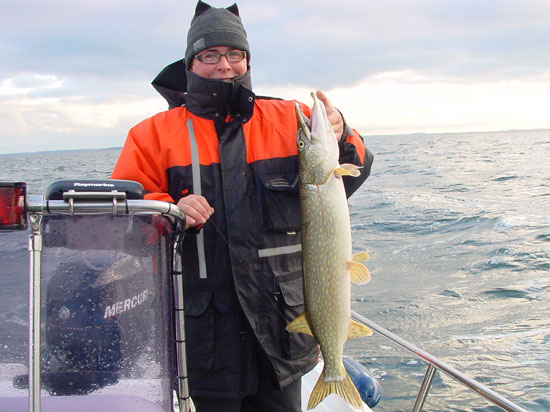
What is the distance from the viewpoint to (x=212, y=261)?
243cm

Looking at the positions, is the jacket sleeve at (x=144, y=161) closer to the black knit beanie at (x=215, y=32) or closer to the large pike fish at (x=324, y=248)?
the black knit beanie at (x=215, y=32)

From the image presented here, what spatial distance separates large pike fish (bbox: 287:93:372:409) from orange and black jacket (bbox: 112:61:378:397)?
0.12 meters

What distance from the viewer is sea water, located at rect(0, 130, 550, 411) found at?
20.4 ft

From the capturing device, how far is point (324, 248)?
2447 mm

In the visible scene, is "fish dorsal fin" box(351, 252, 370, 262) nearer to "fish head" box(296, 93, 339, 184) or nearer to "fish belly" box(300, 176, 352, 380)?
"fish belly" box(300, 176, 352, 380)

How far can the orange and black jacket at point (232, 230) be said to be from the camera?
2.42 metres

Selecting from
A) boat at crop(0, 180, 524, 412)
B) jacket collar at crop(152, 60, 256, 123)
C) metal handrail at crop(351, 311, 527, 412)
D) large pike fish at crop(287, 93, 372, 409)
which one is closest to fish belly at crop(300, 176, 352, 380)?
large pike fish at crop(287, 93, 372, 409)

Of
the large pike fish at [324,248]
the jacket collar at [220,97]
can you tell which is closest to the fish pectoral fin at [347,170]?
the large pike fish at [324,248]

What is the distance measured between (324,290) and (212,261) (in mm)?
542

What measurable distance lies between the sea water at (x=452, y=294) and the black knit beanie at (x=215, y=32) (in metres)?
1.45

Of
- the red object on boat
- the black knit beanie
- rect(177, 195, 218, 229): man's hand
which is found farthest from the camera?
the black knit beanie

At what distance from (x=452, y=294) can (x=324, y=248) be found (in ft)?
26.1

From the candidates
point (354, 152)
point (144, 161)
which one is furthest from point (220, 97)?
point (354, 152)

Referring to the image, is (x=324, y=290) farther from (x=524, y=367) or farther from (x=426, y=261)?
(x=426, y=261)
